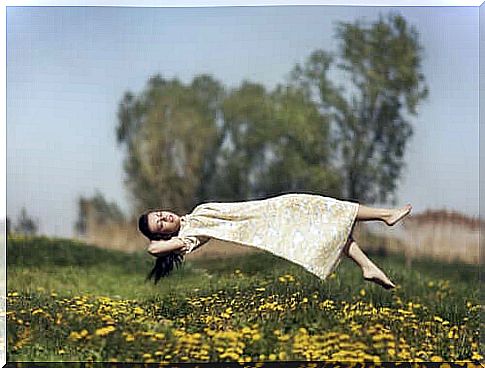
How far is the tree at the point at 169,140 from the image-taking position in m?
6.28

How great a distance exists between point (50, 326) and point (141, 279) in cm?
58

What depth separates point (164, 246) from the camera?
20.3ft

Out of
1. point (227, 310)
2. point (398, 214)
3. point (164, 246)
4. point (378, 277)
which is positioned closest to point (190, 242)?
point (164, 246)

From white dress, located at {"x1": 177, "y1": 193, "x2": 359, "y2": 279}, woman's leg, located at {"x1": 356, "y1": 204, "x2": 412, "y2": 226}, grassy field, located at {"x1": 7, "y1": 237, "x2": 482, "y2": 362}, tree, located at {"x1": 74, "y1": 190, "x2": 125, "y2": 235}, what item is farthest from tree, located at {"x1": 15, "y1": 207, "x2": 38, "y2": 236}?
woman's leg, located at {"x1": 356, "y1": 204, "x2": 412, "y2": 226}

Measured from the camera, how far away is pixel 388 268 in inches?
246

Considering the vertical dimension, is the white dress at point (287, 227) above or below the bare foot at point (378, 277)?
above

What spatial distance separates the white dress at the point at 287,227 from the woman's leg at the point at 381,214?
4 centimetres

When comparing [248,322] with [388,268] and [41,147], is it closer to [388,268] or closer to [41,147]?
[388,268]

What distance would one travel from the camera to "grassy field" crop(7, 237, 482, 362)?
609 cm

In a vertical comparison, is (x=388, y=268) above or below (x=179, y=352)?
above

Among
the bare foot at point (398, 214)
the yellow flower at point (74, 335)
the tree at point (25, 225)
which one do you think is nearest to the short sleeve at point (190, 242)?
the yellow flower at point (74, 335)

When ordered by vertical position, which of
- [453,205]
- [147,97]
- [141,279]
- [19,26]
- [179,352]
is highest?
[19,26]

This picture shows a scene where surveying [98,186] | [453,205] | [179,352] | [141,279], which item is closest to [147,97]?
[98,186]

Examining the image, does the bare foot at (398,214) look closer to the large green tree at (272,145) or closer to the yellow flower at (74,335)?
the large green tree at (272,145)
